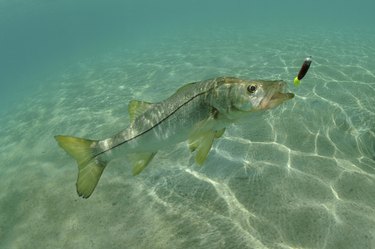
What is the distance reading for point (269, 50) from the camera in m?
18.1

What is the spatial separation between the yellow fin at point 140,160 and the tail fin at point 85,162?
421mm

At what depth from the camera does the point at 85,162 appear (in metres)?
4.05

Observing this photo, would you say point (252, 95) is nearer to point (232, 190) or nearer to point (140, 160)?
point (140, 160)

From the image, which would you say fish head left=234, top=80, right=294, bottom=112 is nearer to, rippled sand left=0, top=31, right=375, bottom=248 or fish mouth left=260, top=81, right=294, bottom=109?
fish mouth left=260, top=81, right=294, bottom=109

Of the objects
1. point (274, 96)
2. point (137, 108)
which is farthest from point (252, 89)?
point (137, 108)

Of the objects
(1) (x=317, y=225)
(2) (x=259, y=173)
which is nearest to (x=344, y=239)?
(1) (x=317, y=225)

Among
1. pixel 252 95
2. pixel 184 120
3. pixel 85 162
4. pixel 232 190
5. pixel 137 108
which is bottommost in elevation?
pixel 232 190

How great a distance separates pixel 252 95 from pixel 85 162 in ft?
7.92

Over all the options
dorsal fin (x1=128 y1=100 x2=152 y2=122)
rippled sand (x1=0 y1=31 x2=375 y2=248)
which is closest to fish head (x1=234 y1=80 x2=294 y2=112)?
rippled sand (x1=0 y1=31 x2=375 y2=248)

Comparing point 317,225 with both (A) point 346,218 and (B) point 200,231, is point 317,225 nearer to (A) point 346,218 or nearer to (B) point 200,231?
(A) point 346,218

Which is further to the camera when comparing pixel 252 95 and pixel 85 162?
pixel 85 162

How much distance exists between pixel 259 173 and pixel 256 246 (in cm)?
181


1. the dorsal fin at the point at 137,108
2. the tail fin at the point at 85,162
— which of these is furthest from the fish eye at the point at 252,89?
the tail fin at the point at 85,162

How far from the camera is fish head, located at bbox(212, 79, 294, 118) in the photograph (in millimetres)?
2830
